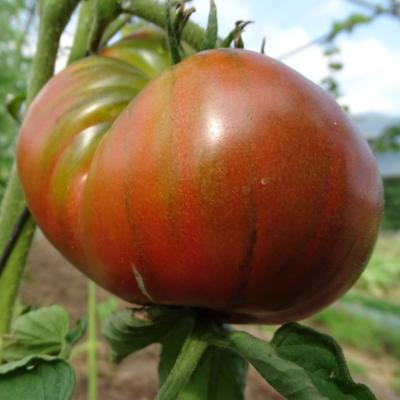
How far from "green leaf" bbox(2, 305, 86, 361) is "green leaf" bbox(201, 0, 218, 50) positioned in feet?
0.80

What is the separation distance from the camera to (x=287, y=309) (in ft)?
1.27

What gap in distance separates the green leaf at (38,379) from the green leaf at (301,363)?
0.37 feet

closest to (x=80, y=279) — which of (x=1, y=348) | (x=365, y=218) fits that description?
(x=1, y=348)

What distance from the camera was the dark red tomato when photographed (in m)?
0.32

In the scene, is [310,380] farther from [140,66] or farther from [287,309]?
[140,66]

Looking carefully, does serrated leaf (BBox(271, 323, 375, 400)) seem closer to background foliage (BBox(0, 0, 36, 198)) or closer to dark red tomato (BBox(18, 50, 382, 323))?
dark red tomato (BBox(18, 50, 382, 323))

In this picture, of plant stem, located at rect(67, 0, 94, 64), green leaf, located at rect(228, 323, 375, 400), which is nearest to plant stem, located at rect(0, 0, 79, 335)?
plant stem, located at rect(67, 0, 94, 64)

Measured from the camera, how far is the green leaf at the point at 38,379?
379mm

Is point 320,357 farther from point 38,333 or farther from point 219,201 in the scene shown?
point 38,333

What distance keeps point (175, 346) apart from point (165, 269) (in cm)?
14

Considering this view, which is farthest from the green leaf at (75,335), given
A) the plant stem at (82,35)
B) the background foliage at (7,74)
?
the background foliage at (7,74)

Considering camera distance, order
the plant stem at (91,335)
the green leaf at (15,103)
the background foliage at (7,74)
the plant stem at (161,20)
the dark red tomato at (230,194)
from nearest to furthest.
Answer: the dark red tomato at (230,194), the plant stem at (161,20), the green leaf at (15,103), the plant stem at (91,335), the background foliage at (7,74)

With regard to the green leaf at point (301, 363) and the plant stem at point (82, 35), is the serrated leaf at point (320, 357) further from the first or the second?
the plant stem at point (82, 35)

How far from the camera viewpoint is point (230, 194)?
0.32m
